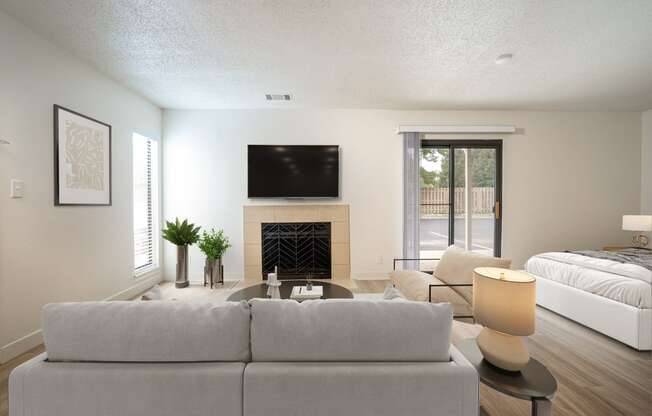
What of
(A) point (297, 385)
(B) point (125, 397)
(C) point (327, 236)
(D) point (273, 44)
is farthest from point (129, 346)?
(C) point (327, 236)

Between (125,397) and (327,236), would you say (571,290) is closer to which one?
(327,236)

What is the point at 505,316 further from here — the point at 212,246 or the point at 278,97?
the point at 212,246

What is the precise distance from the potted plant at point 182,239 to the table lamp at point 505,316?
3.70 metres

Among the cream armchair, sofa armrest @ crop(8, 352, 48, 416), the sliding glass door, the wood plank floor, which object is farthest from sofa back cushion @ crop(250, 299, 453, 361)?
the sliding glass door

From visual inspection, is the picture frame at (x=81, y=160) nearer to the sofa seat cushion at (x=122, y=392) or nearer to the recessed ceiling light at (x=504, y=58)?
the sofa seat cushion at (x=122, y=392)

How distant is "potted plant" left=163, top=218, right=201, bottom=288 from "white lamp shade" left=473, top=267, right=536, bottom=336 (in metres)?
3.72

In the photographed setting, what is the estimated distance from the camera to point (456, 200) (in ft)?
14.7

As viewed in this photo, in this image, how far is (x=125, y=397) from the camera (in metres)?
1.00

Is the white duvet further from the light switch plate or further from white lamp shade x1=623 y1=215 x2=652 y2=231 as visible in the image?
the light switch plate

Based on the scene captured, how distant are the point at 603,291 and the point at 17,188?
5.17 m

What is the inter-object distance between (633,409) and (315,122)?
4.22m

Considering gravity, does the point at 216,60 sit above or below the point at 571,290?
above

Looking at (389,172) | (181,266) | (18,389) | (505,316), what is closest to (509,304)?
(505,316)

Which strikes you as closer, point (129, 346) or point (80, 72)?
point (129, 346)
